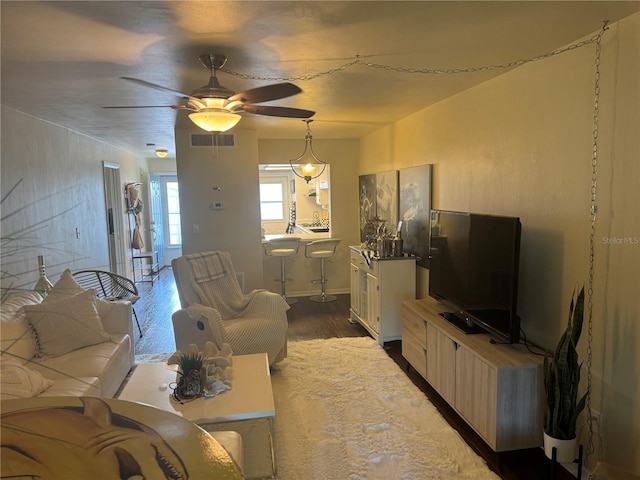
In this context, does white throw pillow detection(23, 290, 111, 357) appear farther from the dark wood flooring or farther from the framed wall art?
the framed wall art

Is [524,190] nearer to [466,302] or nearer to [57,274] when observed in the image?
[466,302]

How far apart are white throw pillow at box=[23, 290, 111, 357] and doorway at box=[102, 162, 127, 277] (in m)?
2.83

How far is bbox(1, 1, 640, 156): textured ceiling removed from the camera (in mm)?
1836

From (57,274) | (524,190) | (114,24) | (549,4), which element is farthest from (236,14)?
(57,274)

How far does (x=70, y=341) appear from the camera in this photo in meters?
3.18

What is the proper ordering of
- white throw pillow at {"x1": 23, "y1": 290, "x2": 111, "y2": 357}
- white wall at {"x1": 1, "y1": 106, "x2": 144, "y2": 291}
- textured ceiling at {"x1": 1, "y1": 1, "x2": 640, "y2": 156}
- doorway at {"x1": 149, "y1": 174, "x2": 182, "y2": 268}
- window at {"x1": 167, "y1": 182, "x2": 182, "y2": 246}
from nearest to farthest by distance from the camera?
textured ceiling at {"x1": 1, "y1": 1, "x2": 640, "y2": 156}, white throw pillow at {"x1": 23, "y1": 290, "x2": 111, "y2": 357}, white wall at {"x1": 1, "y1": 106, "x2": 144, "y2": 291}, doorway at {"x1": 149, "y1": 174, "x2": 182, "y2": 268}, window at {"x1": 167, "y1": 182, "x2": 182, "y2": 246}

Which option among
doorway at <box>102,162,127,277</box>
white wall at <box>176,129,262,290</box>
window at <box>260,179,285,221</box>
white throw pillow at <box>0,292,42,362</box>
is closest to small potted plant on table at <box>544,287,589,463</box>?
white throw pillow at <box>0,292,42,362</box>

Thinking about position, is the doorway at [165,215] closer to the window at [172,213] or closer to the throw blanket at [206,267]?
the window at [172,213]

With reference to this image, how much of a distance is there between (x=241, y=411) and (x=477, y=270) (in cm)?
174

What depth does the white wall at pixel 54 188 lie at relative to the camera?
3590 mm

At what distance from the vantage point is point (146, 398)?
8.13 ft

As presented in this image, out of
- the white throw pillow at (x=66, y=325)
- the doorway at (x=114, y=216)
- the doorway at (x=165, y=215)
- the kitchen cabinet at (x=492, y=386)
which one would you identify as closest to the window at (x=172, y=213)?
the doorway at (x=165, y=215)

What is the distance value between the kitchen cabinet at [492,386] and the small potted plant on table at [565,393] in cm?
17

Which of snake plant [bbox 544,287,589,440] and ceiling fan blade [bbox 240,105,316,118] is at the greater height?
ceiling fan blade [bbox 240,105,316,118]
